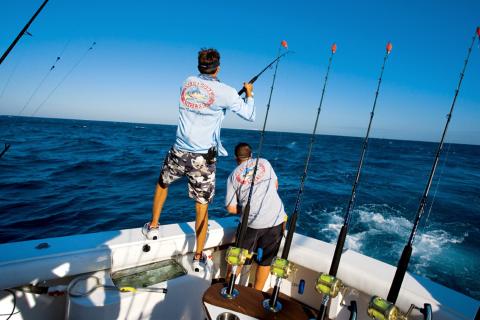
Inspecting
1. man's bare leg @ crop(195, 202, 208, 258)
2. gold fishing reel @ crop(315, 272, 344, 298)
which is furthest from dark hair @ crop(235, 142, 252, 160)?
gold fishing reel @ crop(315, 272, 344, 298)

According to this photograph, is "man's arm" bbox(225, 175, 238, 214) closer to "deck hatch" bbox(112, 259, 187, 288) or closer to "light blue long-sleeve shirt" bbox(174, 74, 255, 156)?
"light blue long-sleeve shirt" bbox(174, 74, 255, 156)

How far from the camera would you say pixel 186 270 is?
2.38 meters

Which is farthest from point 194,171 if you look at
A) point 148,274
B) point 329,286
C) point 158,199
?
point 329,286

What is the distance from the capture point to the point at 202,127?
2.28 meters

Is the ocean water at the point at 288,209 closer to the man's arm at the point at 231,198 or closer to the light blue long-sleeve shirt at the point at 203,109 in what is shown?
the man's arm at the point at 231,198

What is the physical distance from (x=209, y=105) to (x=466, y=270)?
589 cm

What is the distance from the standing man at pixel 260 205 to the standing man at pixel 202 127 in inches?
10.8

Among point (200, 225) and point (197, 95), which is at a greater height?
point (197, 95)

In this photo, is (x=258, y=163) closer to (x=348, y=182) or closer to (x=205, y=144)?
(x=205, y=144)

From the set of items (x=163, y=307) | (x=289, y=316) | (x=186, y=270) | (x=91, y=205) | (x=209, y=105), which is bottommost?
(x=91, y=205)

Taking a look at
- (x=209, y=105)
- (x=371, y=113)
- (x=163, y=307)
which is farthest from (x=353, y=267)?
(x=209, y=105)

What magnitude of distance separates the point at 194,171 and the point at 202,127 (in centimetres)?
37

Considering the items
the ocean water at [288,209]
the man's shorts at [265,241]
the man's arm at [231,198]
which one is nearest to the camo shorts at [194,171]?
the man's arm at [231,198]

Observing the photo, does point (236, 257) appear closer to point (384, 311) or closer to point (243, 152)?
point (384, 311)
